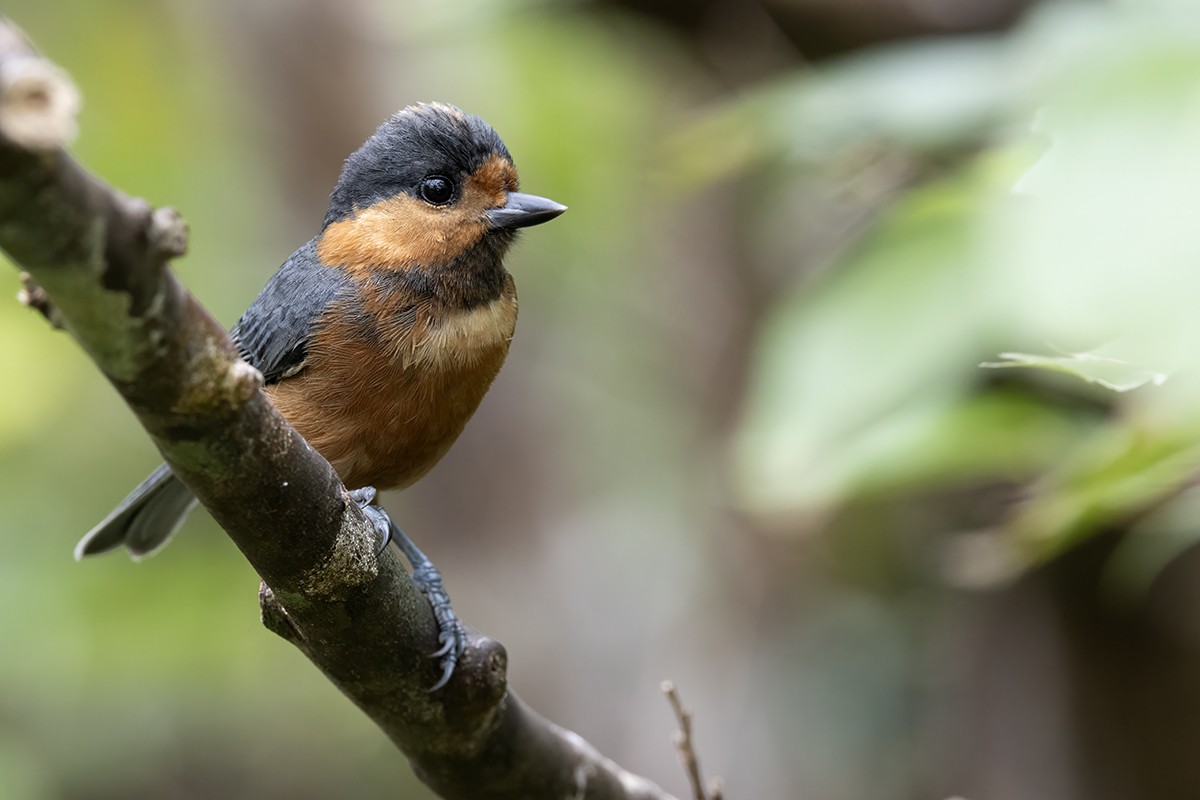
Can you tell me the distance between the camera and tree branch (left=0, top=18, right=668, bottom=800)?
1.36 meters

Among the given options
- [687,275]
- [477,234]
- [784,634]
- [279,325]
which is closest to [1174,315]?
[477,234]

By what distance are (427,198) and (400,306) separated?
406 millimetres

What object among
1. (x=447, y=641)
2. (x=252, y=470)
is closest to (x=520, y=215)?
(x=447, y=641)

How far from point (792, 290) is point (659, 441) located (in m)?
2.09

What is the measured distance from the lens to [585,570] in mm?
6867

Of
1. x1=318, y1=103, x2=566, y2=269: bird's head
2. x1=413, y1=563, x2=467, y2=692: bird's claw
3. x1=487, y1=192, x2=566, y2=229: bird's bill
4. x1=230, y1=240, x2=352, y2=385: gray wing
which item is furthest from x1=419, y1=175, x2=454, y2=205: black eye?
x1=413, y1=563, x2=467, y2=692: bird's claw

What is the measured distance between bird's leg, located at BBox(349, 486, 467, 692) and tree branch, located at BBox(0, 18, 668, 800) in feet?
0.09

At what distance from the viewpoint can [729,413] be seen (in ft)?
20.1

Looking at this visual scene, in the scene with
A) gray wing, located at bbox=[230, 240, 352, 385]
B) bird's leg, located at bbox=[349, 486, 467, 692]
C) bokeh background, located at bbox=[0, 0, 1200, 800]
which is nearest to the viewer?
Answer: bird's leg, located at bbox=[349, 486, 467, 692]

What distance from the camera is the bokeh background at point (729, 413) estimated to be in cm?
273

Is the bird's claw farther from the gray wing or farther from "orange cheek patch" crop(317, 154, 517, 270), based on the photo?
"orange cheek patch" crop(317, 154, 517, 270)

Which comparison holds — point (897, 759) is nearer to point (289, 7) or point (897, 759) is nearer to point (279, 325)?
Answer: point (279, 325)

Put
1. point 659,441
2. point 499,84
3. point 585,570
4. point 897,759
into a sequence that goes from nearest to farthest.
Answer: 1. point 897,759
2. point 499,84
3. point 585,570
4. point 659,441

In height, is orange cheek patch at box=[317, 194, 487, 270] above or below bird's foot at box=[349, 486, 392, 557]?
above
